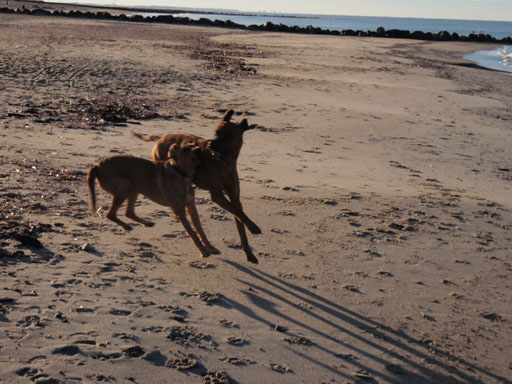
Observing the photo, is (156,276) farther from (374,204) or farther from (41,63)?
(41,63)

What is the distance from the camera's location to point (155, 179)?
5.84 m

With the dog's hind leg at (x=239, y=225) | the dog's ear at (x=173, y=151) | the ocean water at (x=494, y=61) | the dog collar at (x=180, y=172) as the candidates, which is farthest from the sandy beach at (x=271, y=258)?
the ocean water at (x=494, y=61)

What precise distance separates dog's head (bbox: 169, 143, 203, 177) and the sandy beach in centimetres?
86

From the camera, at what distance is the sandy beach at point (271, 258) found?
4.03 meters

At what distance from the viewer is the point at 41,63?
16453 mm

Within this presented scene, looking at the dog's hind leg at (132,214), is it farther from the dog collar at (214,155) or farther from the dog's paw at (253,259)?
the dog's paw at (253,259)

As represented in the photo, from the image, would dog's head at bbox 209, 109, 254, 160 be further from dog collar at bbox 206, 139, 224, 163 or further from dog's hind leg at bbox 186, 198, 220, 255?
dog's hind leg at bbox 186, 198, 220, 255

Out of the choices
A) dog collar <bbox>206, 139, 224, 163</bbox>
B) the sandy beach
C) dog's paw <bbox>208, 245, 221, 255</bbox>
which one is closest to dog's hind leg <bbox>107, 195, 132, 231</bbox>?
the sandy beach

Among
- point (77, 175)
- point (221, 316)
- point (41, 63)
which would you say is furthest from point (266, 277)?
point (41, 63)

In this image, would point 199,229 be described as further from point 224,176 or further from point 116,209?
point 116,209

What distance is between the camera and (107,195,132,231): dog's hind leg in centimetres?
592

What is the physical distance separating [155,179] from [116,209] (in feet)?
1.77

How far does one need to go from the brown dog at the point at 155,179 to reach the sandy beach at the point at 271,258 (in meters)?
0.41

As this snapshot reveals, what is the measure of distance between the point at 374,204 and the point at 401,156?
3195 millimetres
